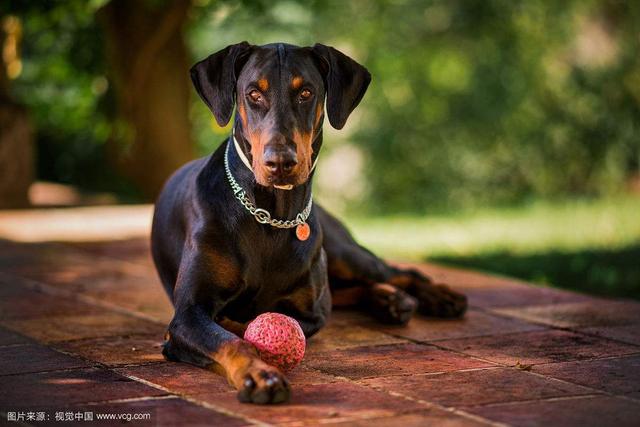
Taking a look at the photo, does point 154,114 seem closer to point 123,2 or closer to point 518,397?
point 123,2

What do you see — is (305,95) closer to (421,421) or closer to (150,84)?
(421,421)

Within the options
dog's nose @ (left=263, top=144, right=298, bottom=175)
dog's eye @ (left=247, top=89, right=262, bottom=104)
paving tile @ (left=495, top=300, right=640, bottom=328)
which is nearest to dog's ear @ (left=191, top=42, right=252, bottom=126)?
dog's eye @ (left=247, top=89, right=262, bottom=104)

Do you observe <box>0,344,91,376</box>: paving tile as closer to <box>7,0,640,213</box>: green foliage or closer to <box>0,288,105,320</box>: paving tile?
<box>0,288,105,320</box>: paving tile

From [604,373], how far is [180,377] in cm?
154

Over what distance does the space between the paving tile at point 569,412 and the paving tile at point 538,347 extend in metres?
0.67

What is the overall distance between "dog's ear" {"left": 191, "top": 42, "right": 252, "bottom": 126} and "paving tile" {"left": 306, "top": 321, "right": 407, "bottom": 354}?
101 centimetres

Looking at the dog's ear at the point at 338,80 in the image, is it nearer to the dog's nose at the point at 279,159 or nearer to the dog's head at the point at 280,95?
the dog's head at the point at 280,95

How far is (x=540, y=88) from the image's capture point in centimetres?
1367

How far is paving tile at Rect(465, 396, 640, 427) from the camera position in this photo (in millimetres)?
3119

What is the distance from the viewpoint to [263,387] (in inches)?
129

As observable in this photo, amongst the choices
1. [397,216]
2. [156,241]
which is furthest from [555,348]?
[397,216]

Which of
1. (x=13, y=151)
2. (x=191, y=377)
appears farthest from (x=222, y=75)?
(x=13, y=151)

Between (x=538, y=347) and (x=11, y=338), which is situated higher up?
(x=538, y=347)

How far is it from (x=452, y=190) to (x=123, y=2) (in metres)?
5.50
